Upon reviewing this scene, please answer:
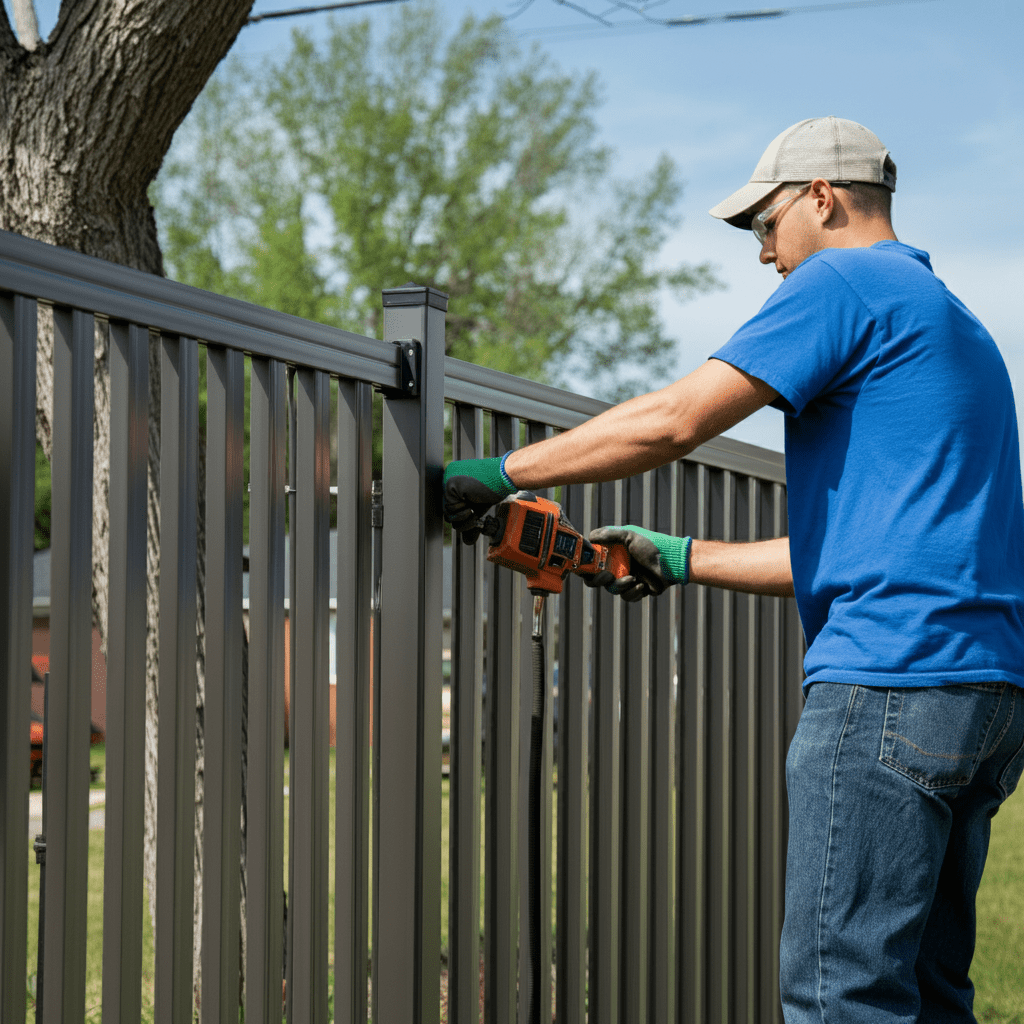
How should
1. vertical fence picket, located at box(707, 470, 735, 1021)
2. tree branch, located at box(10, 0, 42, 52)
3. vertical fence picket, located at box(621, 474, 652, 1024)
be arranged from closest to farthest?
vertical fence picket, located at box(621, 474, 652, 1024) < vertical fence picket, located at box(707, 470, 735, 1021) < tree branch, located at box(10, 0, 42, 52)

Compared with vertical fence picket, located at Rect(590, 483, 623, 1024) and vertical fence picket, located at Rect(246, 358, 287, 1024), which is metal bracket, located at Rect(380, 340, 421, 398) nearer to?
vertical fence picket, located at Rect(246, 358, 287, 1024)

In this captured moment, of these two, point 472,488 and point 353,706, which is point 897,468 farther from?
point 353,706

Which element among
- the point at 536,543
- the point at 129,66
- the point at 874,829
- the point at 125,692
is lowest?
the point at 874,829

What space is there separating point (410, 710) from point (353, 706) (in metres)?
0.11

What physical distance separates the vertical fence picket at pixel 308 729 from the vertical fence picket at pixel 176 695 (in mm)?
241

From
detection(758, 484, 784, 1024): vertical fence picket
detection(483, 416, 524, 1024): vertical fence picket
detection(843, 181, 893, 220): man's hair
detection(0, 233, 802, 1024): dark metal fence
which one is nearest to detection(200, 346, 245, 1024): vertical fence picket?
detection(0, 233, 802, 1024): dark metal fence

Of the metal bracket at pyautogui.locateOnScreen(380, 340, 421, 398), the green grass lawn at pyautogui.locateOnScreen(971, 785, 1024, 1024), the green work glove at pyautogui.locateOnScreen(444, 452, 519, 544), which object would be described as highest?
the metal bracket at pyautogui.locateOnScreen(380, 340, 421, 398)

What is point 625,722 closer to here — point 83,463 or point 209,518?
point 209,518

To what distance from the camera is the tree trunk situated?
3.63 metres

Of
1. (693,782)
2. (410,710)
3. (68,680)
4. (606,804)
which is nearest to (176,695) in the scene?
(68,680)

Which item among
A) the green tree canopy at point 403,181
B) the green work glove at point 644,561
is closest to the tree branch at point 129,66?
the green work glove at point 644,561

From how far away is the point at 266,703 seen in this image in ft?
6.23

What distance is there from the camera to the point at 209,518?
180 cm

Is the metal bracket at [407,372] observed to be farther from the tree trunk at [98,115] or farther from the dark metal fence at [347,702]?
the tree trunk at [98,115]
